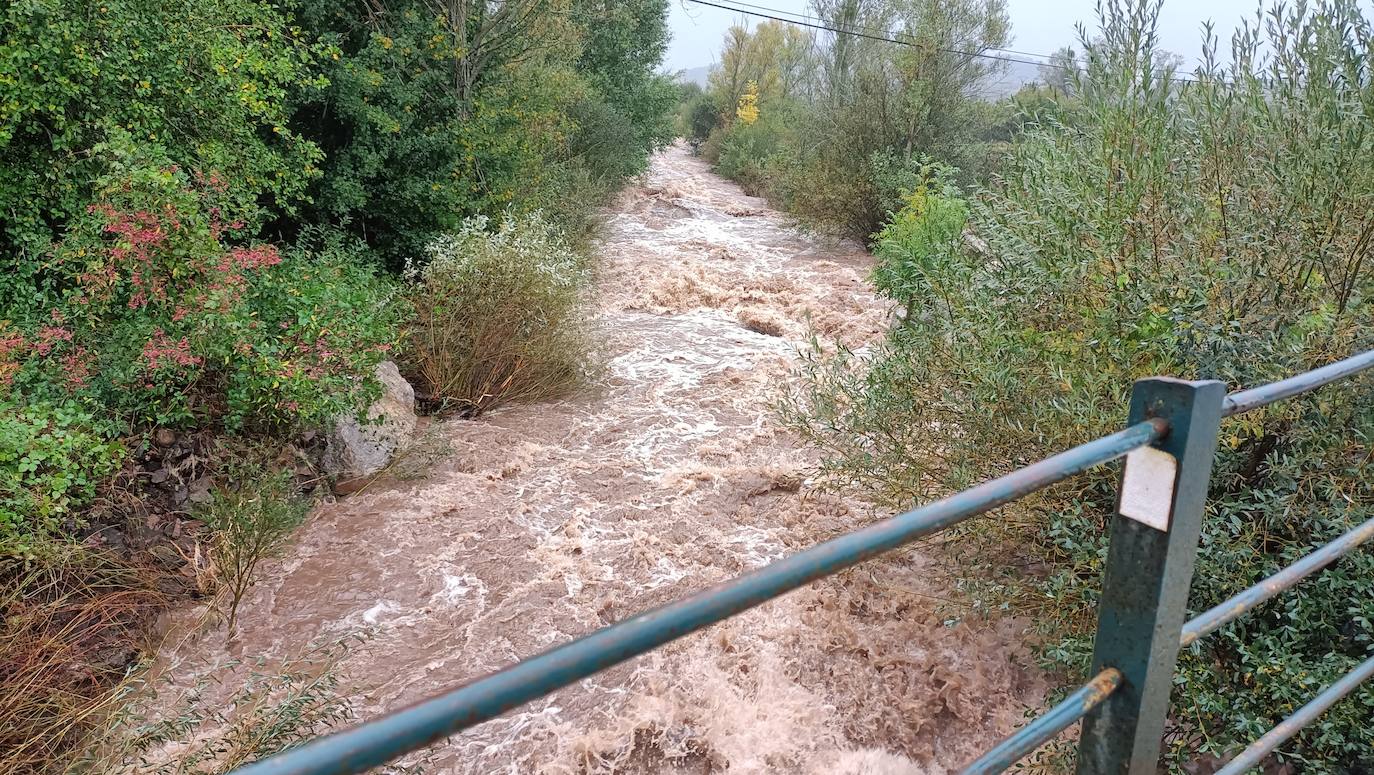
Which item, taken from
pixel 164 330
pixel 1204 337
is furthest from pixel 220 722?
pixel 1204 337

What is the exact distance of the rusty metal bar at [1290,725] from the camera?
143 cm

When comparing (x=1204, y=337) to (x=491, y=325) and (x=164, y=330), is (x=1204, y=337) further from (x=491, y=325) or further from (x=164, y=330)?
(x=491, y=325)

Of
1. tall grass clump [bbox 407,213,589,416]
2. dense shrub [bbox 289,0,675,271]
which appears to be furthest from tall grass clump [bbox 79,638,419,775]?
dense shrub [bbox 289,0,675,271]

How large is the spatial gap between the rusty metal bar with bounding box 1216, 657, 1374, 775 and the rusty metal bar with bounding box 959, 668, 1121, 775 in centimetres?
43

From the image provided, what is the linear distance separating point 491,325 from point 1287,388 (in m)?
7.32

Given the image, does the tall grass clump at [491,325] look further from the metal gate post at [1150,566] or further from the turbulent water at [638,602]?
the metal gate post at [1150,566]

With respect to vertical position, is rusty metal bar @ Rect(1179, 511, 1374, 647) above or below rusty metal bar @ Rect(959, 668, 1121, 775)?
above

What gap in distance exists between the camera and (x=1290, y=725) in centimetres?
151

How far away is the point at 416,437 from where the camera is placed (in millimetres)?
7059

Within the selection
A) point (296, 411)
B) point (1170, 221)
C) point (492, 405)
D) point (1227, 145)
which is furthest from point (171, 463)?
point (1227, 145)

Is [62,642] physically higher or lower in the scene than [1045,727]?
lower

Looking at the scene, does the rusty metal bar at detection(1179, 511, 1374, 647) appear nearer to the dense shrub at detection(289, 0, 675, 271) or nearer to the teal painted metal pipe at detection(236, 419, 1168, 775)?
the teal painted metal pipe at detection(236, 419, 1168, 775)

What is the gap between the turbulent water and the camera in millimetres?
4039

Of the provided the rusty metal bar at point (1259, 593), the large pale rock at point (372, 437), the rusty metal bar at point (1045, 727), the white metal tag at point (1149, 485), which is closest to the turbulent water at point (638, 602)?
the large pale rock at point (372, 437)
